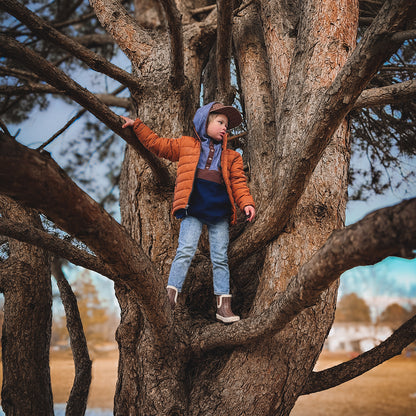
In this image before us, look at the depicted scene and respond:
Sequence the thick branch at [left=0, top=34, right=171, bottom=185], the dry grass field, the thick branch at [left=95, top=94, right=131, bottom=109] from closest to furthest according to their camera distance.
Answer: the thick branch at [left=0, top=34, right=171, bottom=185], the thick branch at [left=95, top=94, right=131, bottom=109], the dry grass field

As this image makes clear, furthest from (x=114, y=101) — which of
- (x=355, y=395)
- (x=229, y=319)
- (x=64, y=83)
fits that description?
(x=355, y=395)

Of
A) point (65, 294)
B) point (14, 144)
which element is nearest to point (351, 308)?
point (65, 294)

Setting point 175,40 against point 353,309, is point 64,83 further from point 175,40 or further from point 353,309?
point 353,309

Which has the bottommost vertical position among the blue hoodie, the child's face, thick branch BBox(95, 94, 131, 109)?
the blue hoodie

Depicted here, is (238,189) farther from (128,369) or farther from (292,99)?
(128,369)

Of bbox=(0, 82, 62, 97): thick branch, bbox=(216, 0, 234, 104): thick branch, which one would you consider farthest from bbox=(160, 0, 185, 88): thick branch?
bbox=(0, 82, 62, 97): thick branch

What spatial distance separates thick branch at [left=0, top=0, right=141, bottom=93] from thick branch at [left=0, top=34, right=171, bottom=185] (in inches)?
17.7

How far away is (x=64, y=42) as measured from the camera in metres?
2.21

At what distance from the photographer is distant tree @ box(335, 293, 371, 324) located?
69.1 ft

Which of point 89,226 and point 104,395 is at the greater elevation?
point 89,226

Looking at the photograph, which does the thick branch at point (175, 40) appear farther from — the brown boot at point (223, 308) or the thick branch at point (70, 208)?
the brown boot at point (223, 308)

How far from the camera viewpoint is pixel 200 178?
2.24m

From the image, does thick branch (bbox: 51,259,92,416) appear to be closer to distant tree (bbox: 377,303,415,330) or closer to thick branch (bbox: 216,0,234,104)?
thick branch (bbox: 216,0,234,104)

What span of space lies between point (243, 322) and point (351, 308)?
22.2 meters
